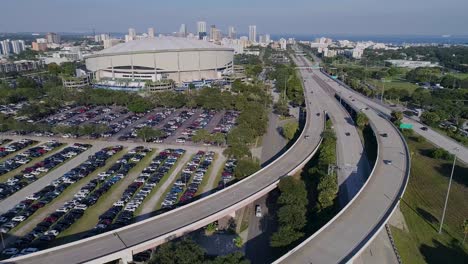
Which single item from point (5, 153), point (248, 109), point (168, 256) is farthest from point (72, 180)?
point (248, 109)

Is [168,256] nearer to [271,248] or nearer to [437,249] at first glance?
[271,248]

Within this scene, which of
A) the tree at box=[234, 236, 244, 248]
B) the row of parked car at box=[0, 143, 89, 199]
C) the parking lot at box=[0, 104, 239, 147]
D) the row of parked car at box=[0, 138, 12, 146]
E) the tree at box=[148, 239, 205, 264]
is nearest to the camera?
the tree at box=[148, 239, 205, 264]

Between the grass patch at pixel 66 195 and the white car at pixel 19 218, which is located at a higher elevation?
the white car at pixel 19 218

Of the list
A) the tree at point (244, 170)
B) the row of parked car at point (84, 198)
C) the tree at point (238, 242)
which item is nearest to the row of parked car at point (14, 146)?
the row of parked car at point (84, 198)


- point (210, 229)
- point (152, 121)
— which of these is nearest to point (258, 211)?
point (210, 229)

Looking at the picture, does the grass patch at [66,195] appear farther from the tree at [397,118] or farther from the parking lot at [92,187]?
the tree at [397,118]

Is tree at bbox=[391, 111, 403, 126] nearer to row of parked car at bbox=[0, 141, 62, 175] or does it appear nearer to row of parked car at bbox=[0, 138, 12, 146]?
row of parked car at bbox=[0, 141, 62, 175]

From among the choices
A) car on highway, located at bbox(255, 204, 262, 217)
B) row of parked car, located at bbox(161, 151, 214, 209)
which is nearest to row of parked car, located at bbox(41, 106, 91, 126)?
row of parked car, located at bbox(161, 151, 214, 209)
